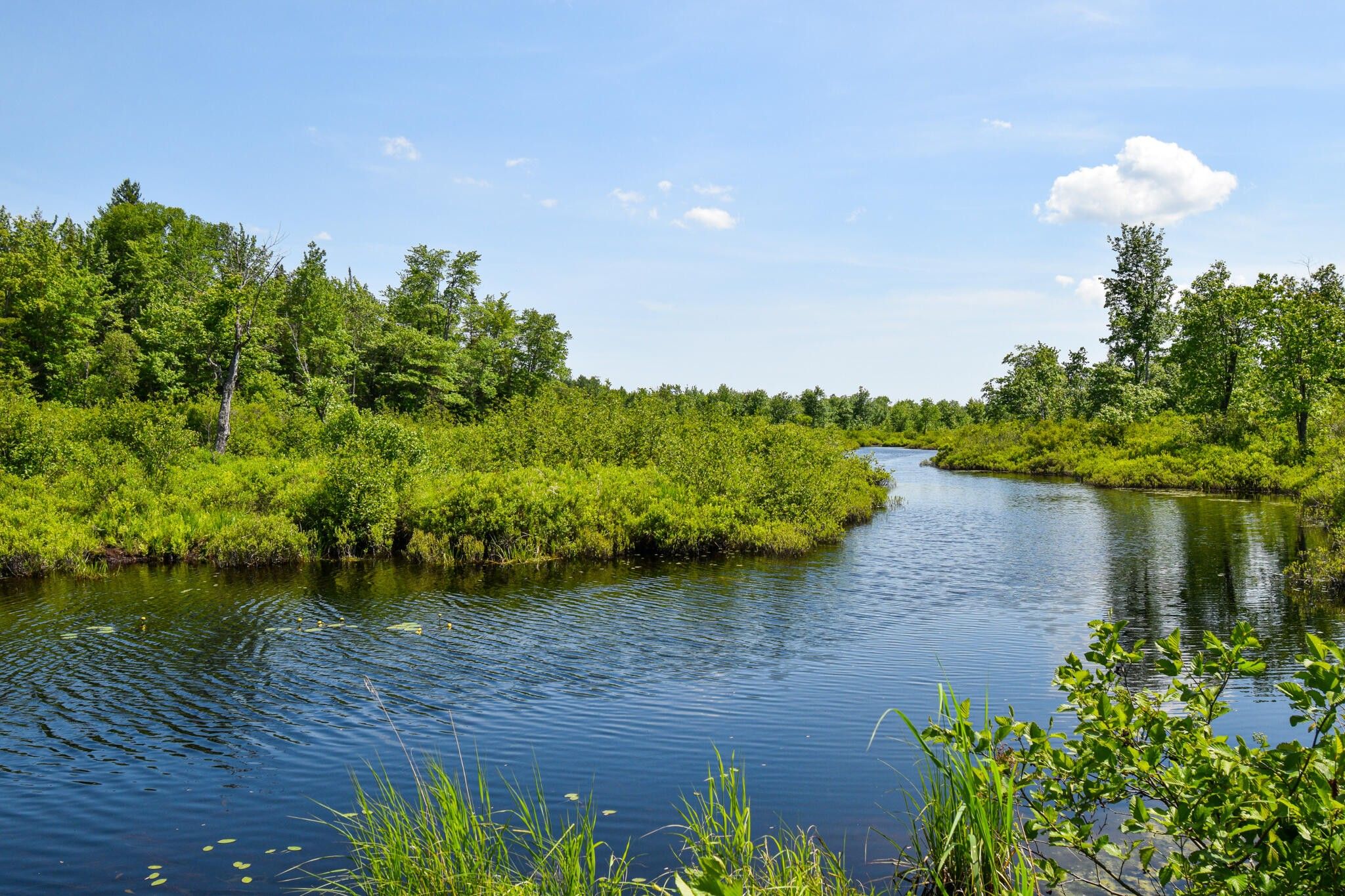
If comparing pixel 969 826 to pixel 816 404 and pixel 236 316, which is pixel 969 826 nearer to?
pixel 236 316

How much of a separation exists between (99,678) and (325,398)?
35.7m

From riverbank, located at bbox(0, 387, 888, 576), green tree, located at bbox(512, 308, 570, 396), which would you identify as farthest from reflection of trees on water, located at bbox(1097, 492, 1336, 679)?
green tree, located at bbox(512, 308, 570, 396)

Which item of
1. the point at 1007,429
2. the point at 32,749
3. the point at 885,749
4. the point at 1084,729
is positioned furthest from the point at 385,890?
the point at 1007,429

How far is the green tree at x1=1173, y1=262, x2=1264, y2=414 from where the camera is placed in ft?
169

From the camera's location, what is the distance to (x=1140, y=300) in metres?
68.9

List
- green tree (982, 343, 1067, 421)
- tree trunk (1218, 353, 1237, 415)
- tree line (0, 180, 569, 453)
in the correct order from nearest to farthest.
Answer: tree line (0, 180, 569, 453) < tree trunk (1218, 353, 1237, 415) < green tree (982, 343, 1067, 421)

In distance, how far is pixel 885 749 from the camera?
10336 mm

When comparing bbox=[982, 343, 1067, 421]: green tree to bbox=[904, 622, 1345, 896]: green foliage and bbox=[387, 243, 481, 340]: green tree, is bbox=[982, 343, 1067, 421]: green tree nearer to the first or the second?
bbox=[387, 243, 481, 340]: green tree

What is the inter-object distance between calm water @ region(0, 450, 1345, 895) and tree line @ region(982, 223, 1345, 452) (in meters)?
25.3

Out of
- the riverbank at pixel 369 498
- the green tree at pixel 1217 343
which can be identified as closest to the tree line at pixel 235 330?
the riverbank at pixel 369 498

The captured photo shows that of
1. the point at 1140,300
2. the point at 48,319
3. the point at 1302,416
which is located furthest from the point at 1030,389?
A: the point at 48,319

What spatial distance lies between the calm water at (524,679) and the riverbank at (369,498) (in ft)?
4.86

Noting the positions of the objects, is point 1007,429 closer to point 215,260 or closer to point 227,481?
point 227,481

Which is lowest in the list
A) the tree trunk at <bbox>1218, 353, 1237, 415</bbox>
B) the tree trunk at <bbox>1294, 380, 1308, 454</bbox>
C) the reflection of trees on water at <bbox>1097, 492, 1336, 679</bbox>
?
the reflection of trees on water at <bbox>1097, 492, 1336, 679</bbox>
